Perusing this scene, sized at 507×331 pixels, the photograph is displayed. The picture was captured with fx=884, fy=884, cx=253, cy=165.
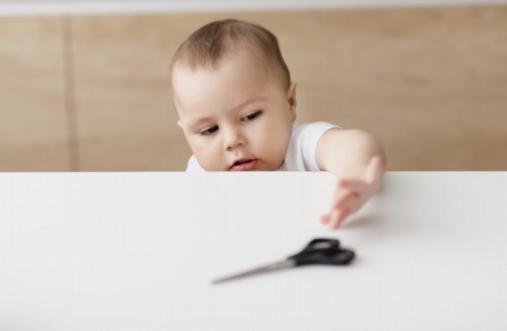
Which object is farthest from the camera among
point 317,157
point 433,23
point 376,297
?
point 433,23

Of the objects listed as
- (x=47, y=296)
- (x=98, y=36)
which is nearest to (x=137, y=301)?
(x=47, y=296)

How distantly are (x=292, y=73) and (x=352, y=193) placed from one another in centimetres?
110

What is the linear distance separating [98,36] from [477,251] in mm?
1226

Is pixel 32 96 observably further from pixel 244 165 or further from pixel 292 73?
pixel 244 165

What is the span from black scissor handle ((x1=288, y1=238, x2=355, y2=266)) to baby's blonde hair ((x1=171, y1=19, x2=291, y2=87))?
1.24 ft

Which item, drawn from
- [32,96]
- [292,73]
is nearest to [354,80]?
[292,73]

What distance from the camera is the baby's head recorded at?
0.98 meters

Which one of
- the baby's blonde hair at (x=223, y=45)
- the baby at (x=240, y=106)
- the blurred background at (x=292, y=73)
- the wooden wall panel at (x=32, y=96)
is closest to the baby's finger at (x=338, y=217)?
the baby at (x=240, y=106)

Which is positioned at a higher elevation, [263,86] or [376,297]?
[263,86]

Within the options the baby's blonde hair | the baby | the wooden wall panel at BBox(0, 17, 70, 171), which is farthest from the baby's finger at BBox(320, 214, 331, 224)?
the wooden wall panel at BBox(0, 17, 70, 171)

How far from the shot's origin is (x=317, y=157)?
1.00 meters

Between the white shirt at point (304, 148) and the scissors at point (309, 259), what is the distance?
0.35 m

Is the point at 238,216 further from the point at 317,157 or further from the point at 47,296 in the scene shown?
the point at 317,157

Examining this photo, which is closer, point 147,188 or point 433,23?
point 147,188
